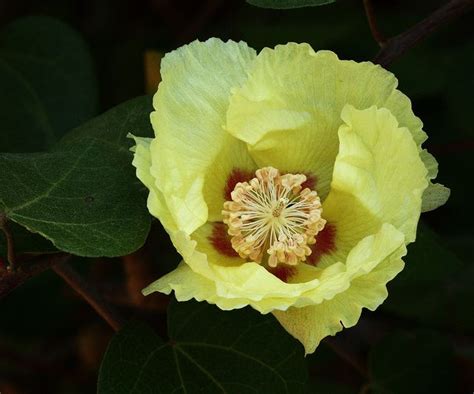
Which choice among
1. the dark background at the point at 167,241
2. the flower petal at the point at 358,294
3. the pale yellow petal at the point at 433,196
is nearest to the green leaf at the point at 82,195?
the flower petal at the point at 358,294

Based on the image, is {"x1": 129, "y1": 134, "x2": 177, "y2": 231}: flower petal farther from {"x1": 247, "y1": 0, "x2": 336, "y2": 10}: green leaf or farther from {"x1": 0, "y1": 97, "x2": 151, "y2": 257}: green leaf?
{"x1": 247, "y1": 0, "x2": 336, "y2": 10}: green leaf

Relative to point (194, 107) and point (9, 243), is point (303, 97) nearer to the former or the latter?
point (194, 107)

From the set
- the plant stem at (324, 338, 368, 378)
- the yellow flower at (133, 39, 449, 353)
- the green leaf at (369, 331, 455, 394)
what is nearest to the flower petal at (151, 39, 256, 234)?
the yellow flower at (133, 39, 449, 353)

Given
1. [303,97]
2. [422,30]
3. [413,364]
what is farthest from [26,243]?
[413,364]

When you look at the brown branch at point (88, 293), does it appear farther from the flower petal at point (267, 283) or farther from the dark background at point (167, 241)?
the dark background at point (167, 241)

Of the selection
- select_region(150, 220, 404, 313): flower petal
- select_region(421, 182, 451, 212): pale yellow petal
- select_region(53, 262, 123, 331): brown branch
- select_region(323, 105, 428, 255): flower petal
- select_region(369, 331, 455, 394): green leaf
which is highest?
select_region(323, 105, 428, 255): flower petal

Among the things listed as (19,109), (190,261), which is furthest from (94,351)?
(190,261)
